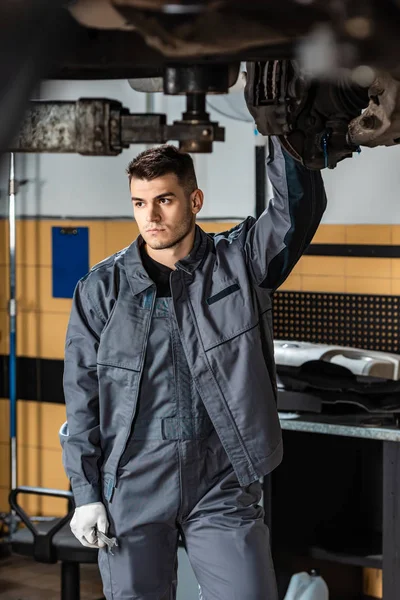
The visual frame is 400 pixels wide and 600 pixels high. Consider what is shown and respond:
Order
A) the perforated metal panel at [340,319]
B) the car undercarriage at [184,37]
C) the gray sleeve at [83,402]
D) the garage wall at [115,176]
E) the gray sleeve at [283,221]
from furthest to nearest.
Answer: the garage wall at [115,176] < the perforated metal panel at [340,319] < the gray sleeve at [83,402] < the gray sleeve at [283,221] < the car undercarriage at [184,37]

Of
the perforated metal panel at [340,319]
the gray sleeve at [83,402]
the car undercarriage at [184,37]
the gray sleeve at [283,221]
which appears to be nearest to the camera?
the car undercarriage at [184,37]

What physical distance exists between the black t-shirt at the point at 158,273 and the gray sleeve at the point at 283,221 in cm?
22

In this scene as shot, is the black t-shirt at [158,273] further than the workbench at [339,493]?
No

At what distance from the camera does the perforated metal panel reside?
357 centimetres

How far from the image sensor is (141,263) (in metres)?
2.44

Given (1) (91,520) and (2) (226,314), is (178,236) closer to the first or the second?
(2) (226,314)

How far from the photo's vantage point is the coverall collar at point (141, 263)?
241 centimetres

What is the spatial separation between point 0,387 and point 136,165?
2.63 m

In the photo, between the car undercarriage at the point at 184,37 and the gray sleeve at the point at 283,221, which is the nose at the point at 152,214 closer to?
the gray sleeve at the point at 283,221

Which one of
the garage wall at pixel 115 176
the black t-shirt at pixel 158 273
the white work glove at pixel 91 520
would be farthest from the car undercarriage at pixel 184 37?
the garage wall at pixel 115 176

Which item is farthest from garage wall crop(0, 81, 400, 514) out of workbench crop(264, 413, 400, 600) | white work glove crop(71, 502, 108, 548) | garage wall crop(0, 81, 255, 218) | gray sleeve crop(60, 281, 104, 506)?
white work glove crop(71, 502, 108, 548)

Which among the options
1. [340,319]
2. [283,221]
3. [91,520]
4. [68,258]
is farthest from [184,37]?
[68,258]

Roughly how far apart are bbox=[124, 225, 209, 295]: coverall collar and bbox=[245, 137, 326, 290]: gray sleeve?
124 mm

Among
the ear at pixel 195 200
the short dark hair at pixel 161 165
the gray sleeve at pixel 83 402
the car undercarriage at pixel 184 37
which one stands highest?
the short dark hair at pixel 161 165
